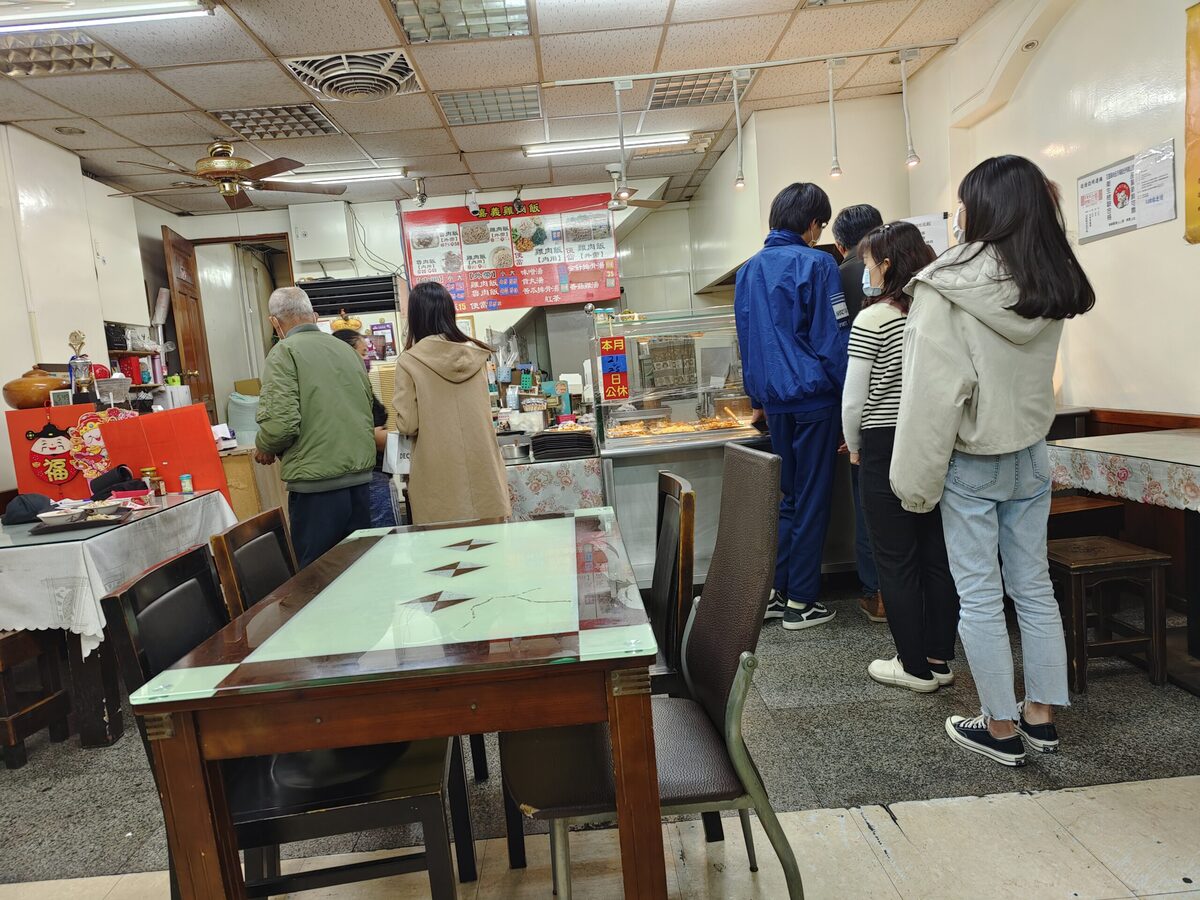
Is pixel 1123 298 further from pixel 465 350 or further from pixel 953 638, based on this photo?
pixel 465 350

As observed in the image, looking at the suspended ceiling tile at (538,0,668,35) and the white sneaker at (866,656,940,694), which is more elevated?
the suspended ceiling tile at (538,0,668,35)

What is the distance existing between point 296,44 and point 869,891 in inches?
172

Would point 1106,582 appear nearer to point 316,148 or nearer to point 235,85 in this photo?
point 235,85

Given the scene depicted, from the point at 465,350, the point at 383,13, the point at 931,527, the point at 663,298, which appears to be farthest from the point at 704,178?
the point at 931,527

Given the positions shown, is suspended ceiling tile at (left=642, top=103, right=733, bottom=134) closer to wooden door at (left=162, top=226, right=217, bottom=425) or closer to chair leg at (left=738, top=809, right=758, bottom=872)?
wooden door at (left=162, top=226, right=217, bottom=425)

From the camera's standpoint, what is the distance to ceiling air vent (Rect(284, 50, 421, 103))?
3.90m

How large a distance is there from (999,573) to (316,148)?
5.27m

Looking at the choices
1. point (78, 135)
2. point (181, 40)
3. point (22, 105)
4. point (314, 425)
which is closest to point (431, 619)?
point (314, 425)

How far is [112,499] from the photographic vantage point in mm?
2967

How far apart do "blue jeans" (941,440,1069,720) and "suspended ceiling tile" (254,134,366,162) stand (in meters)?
4.84

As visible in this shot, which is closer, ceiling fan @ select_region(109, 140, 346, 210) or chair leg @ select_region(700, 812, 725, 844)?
chair leg @ select_region(700, 812, 725, 844)

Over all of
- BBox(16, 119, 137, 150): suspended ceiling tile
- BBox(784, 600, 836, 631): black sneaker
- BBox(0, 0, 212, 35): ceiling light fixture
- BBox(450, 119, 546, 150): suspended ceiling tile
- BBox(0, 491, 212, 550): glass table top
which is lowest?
BBox(784, 600, 836, 631): black sneaker

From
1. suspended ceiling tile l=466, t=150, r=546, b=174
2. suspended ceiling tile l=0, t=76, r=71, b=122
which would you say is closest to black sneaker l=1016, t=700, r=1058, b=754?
suspended ceiling tile l=466, t=150, r=546, b=174

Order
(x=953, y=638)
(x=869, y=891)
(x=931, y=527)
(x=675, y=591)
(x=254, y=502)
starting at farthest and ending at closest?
(x=254, y=502), (x=953, y=638), (x=931, y=527), (x=675, y=591), (x=869, y=891)
